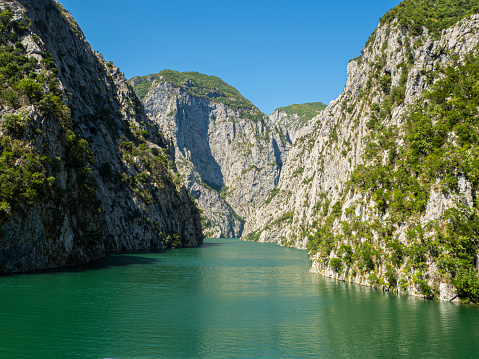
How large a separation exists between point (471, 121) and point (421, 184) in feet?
37.4

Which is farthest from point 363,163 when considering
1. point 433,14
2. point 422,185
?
point 433,14

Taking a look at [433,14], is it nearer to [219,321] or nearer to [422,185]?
[422,185]

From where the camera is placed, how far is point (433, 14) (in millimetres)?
102188

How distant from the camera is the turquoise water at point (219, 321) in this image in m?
28.8

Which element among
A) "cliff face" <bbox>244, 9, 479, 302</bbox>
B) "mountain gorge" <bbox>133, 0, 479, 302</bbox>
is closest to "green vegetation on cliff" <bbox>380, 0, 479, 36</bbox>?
"mountain gorge" <bbox>133, 0, 479, 302</bbox>

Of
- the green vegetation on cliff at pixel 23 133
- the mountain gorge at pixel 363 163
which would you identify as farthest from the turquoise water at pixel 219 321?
the green vegetation on cliff at pixel 23 133

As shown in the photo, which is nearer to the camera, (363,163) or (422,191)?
(422,191)

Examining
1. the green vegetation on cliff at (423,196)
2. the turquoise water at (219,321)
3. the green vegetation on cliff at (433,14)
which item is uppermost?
the green vegetation on cliff at (433,14)

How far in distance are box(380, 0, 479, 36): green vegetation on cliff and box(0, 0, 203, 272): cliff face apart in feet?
297

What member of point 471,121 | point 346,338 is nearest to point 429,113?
point 471,121

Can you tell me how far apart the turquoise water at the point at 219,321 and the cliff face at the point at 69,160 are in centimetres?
1363

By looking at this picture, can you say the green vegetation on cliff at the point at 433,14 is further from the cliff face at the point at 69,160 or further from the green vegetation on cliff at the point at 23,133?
the cliff face at the point at 69,160

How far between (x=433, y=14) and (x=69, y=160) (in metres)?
99.9

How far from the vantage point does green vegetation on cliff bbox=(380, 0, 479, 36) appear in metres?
94.8
